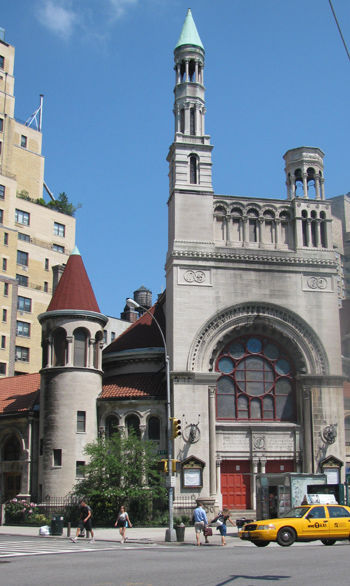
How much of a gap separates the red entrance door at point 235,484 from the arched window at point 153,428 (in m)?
4.08

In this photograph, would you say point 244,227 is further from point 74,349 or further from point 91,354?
point 74,349

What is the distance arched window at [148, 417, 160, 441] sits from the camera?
4072 centimetres

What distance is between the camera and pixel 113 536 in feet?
99.3

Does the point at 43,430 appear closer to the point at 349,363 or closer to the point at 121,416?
the point at 121,416

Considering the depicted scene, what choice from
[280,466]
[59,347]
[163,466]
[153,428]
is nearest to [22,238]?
[59,347]

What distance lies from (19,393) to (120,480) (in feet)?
43.4

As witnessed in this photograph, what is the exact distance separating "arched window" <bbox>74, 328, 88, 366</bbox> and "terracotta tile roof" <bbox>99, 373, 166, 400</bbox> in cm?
225

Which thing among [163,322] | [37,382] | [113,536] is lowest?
[113,536]

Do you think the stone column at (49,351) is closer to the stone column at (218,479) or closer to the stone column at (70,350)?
the stone column at (70,350)

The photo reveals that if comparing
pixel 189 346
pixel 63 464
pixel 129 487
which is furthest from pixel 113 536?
pixel 189 346

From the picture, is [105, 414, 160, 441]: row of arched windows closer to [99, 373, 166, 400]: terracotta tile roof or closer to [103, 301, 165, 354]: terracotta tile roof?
[99, 373, 166, 400]: terracotta tile roof

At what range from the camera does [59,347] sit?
41.6 metres

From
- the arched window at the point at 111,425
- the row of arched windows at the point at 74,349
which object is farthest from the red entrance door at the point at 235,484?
the row of arched windows at the point at 74,349

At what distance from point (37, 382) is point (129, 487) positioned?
1404cm
